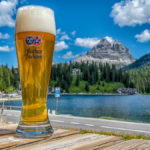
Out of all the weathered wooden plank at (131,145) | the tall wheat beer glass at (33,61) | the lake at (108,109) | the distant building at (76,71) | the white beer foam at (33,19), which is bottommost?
the lake at (108,109)

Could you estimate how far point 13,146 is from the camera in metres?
1.18

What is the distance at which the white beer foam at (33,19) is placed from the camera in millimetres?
1578

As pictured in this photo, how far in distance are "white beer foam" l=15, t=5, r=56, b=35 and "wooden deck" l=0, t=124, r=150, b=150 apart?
0.81 m

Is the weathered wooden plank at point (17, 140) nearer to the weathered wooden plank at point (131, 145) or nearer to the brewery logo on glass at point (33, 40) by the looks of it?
the weathered wooden plank at point (131, 145)

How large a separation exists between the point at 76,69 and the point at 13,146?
145644 mm

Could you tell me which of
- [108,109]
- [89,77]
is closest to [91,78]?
[89,77]

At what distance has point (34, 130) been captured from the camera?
1.52 meters

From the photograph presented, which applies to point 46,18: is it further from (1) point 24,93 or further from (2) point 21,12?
(1) point 24,93

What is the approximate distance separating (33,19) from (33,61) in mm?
326

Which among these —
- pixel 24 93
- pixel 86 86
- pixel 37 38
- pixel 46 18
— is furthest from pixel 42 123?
pixel 86 86

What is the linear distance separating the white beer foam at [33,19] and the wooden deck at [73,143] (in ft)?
2.64

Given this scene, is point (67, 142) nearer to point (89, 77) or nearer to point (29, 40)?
point (29, 40)

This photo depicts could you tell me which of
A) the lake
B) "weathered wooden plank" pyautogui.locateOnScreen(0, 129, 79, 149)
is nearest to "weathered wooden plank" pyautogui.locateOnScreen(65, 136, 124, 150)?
"weathered wooden plank" pyautogui.locateOnScreen(0, 129, 79, 149)

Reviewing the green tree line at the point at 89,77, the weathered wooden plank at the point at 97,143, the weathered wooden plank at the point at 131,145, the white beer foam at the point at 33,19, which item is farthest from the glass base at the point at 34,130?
the green tree line at the point at 89,77
